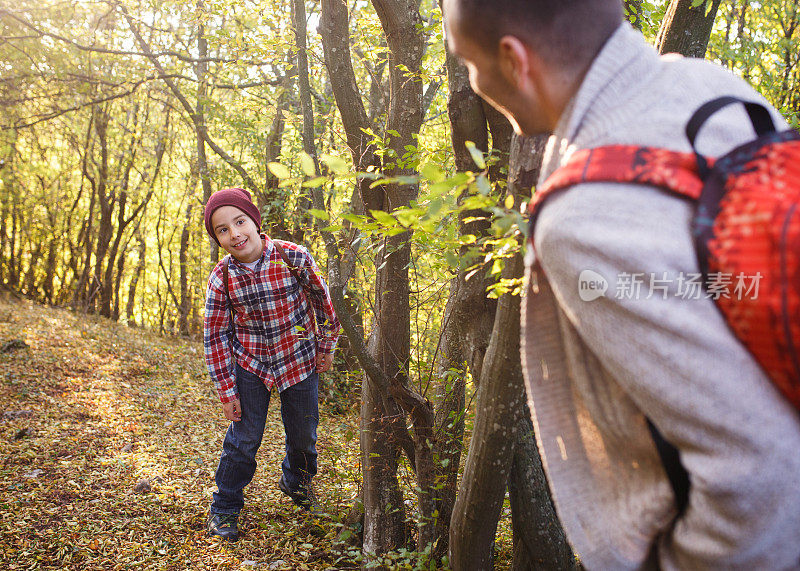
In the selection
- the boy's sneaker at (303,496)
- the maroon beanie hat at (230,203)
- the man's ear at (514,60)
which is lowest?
the boy's sneaker at (303,496)

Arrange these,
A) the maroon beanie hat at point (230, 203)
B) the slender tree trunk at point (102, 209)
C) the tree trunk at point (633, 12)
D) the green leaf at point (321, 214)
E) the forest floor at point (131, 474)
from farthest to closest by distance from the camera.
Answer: the slender tree trunk at point (102, 209) → the maroon beanie hat at point (230, 203) → the forest floor at point (131, 474) → the tree trunk at point (633, 12) → the green leaf at point (321, 214)

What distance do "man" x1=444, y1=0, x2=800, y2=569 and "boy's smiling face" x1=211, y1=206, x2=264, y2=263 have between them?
8.89 feet

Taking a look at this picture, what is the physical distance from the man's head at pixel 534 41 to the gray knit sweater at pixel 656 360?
0.15 feet

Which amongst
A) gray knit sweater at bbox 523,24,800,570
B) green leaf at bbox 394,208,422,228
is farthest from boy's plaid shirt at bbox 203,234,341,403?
gray knit sweater at bbox 523,24,800,570

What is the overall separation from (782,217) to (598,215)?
237 mm

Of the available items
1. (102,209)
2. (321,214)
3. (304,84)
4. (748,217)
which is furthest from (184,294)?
(748,217)

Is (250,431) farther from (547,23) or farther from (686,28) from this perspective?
(547,23)

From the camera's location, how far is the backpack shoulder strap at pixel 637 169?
0.91 m

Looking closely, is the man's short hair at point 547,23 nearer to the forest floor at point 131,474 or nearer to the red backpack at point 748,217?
the red backpack at point 748,217

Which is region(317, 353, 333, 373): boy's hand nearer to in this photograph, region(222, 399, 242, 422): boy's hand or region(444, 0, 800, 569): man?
region(222, 399, 242, 422): boy's hand

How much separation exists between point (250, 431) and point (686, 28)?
3165 mm

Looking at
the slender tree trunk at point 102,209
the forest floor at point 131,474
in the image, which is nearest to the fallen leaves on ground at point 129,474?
the forest floor at point 131,474

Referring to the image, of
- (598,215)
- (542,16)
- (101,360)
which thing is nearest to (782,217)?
(598,215)

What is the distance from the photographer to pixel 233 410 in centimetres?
377
